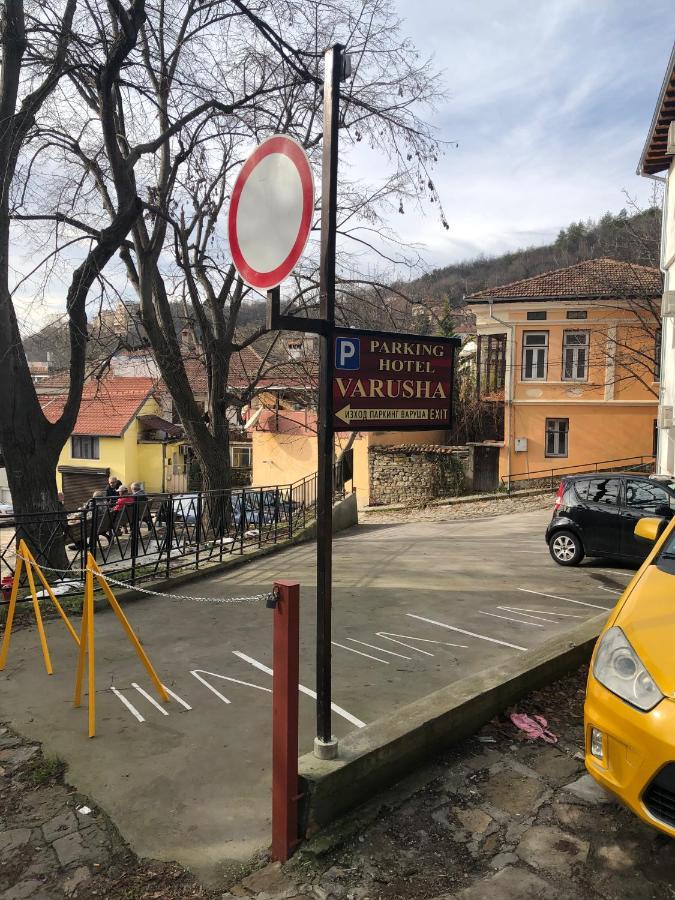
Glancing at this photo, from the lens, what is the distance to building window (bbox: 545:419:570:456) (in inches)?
1104

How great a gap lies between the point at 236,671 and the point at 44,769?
6.40 ft

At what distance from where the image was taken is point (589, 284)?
27000 mm

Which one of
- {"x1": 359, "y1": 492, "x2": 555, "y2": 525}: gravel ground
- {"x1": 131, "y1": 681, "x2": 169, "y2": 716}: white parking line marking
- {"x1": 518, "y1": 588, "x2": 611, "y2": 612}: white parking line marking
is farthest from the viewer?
{"x1": 359, "y1": 492, "x2": 555, "y2": 525}: gravel ground

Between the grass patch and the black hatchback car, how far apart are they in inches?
343

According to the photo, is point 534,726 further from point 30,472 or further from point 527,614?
point 30,472

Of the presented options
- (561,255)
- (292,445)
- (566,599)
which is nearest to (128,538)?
(566,599)

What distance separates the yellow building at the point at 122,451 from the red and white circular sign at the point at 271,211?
119ft

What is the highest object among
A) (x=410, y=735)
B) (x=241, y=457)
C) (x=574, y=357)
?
(x=574, y=357)

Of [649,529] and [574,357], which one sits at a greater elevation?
[574,357]

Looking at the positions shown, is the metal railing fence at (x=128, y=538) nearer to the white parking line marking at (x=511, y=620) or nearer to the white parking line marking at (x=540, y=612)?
the white parking line marking at (x=511, y=620)

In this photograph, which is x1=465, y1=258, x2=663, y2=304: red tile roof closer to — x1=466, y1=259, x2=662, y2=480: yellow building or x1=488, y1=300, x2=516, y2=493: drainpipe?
x1=466, y1=259, x2=662, y2=480: yellow building

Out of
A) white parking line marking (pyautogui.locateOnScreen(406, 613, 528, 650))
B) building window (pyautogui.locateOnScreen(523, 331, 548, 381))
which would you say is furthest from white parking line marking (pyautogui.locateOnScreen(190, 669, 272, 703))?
building window (pyautogui.locateOnScreen(523, 331, 548, 381))

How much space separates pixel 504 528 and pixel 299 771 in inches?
601

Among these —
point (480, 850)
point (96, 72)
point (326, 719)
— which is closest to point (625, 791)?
point (480, 850)
